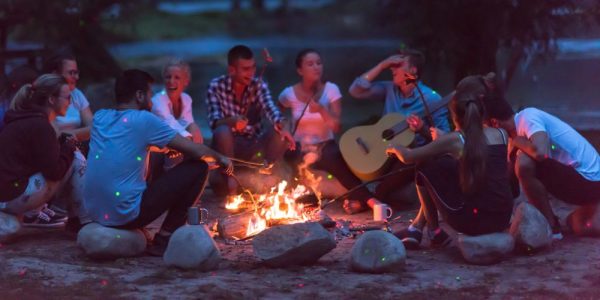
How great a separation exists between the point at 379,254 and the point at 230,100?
119 inches

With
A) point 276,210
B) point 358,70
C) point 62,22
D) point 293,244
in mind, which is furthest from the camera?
point 358,70

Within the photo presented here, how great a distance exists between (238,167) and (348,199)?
1.03 metres

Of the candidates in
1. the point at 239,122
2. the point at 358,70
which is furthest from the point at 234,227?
the point at 358,70

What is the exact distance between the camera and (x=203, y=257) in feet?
18.7

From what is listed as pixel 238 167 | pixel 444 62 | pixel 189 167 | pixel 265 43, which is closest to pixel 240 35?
pixel 265 43

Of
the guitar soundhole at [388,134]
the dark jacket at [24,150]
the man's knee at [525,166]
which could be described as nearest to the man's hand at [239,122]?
the guitar soundhole at [388,134]

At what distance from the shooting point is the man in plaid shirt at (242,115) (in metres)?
8.02

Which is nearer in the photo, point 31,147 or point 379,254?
point 379,254

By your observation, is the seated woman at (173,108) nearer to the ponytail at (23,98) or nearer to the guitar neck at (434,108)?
the ponytail at (23,98)

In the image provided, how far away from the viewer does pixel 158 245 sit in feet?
20.7

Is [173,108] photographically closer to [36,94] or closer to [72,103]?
[72,103]

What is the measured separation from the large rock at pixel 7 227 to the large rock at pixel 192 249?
1.36 meters

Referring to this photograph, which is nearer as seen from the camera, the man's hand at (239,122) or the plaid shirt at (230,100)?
the man's hand at (239,122)

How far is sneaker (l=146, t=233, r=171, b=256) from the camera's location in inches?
245
